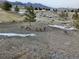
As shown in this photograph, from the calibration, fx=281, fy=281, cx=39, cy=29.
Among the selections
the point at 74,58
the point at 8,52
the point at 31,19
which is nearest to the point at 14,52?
the point at 8,52

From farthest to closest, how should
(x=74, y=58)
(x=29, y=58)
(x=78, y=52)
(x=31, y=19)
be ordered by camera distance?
(x=31, y=19) < (x=78, y=52) < (x=74, y=58) < (x=29, y=58)

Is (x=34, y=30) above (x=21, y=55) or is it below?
below

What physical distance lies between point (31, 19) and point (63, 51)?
2430 cm

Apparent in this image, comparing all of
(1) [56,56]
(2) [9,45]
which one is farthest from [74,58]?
(2) [9,45]

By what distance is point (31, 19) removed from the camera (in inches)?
1567

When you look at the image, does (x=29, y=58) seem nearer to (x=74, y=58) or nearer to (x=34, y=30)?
(x=74, y=58)

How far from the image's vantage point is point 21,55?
1318 centimetres

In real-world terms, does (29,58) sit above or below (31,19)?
above

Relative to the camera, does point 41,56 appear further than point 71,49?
No

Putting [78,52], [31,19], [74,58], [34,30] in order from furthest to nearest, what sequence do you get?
1. [31,19]
2. [34,30]
3. [78,52]
4. [74,58]

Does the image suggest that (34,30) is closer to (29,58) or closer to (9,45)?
(9,45)

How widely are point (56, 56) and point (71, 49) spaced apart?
107 inches

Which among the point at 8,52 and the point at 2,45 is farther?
the point at 2,45

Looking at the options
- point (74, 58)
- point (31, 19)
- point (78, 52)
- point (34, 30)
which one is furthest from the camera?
point (31, 19)
